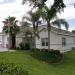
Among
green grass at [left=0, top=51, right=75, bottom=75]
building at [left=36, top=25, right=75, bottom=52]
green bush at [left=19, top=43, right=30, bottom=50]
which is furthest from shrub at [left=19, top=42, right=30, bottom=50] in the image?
green grass at [left=0, top=51, right=75, bottom=75]

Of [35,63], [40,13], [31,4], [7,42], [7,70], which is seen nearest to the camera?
[7,70]

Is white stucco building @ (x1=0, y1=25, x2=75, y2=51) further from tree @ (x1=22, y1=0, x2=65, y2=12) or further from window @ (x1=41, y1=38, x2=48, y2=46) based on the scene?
tree @ (x1=22, y1=0, x2=65, y2=12)

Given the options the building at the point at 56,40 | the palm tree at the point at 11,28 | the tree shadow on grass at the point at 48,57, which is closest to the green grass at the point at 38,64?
the tree shadow on grass at the point at 48,57

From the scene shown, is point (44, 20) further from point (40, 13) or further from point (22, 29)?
point (22, 29)

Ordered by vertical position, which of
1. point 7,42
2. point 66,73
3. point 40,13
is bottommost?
point 66,73

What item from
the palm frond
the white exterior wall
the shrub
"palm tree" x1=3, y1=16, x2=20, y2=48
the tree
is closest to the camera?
the tree

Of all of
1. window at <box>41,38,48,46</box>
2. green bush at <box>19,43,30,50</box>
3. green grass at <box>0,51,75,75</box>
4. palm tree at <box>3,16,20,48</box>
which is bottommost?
green grass at <box>0,51,75,75</box>

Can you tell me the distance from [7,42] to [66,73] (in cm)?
3415

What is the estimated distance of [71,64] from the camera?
34.5 meters

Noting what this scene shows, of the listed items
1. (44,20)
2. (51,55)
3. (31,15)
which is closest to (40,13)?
(44,20)

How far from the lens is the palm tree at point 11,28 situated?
5506 cm

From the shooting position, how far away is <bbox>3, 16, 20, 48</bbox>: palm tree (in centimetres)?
5506

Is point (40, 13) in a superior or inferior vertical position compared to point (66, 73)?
superior

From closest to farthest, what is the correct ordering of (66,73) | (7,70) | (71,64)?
1. (7,70)
2. (66,73)
3. (71,64)
